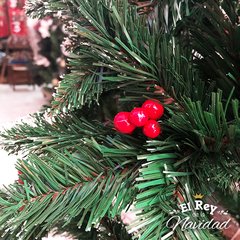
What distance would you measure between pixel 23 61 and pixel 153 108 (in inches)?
103

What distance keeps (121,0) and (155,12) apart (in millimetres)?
69

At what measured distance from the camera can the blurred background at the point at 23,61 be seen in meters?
1.69

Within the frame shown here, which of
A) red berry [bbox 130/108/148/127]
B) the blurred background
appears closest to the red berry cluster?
red berry [bbox 130/108/148/127]

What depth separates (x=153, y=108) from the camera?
0.63ft

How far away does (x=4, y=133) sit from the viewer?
0.31 meters

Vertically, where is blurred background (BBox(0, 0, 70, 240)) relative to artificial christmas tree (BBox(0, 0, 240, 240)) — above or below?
below

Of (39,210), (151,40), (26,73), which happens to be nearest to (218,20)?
(151,40)

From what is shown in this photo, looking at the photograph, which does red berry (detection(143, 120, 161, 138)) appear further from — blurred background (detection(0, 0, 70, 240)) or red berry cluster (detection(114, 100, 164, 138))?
blurred background (detection(0, 0, 70, 240))

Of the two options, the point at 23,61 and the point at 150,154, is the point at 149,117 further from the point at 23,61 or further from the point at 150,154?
the point at 23,61

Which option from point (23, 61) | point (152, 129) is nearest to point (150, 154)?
point (152, 129)

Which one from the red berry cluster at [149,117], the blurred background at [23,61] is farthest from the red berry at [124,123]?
the blurred background at [23,61]

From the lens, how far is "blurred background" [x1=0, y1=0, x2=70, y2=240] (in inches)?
66.4

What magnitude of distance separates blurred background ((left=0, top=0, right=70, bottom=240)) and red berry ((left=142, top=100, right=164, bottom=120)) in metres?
1.43

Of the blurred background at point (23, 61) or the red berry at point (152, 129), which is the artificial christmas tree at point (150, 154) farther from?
the blurred background at point (23, 61)
